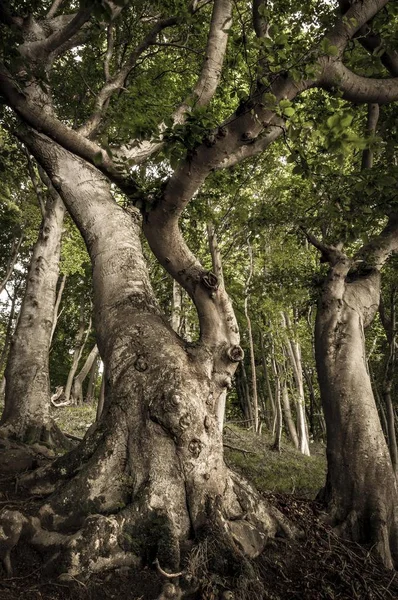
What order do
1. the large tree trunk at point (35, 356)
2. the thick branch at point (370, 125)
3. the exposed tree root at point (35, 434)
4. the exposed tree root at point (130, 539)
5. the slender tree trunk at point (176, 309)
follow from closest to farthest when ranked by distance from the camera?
the exposed tree root at point (130, 539)
the exposed tree root at point (35, 434)
the large tree trunk at point (35, 356)
the thick branch at point (370, 125)
the slender tree trunk at point (176, 309)

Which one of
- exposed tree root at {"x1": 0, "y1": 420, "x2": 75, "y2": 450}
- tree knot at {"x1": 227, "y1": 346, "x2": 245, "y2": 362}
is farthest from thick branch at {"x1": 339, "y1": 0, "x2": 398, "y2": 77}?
exposed tree root at {"x1": 0, "y1": 420, "x2": 75, "y2": 450}

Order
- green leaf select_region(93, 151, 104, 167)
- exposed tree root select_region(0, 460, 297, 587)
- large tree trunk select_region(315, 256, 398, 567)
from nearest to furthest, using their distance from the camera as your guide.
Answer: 1. exposed tree root select_region(0, 460, 297, 587)
2. green leaf select_region(93, 151, 104, 167)
3. large tree trunk select_region(315, 256, 398, 567)

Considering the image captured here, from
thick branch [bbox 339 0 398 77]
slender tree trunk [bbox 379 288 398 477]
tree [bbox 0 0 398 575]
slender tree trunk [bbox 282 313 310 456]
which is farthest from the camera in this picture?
slender tree trunk [bbox 282 313 310 456]

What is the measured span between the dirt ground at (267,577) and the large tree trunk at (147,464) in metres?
0.12

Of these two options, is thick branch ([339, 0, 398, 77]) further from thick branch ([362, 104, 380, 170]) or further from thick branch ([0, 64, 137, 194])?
thick branch ([0, 64, 137, 194])

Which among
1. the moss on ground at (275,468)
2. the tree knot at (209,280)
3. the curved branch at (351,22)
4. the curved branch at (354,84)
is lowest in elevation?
the moss on ground at (275,468)

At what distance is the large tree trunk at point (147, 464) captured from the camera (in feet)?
8.61

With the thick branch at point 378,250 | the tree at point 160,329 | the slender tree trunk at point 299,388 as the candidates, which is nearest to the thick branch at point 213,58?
the tree at point 160,329

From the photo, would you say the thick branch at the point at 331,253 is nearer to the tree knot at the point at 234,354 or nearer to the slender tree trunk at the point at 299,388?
the tree knot at the point at 234,354

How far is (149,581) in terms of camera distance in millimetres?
2445

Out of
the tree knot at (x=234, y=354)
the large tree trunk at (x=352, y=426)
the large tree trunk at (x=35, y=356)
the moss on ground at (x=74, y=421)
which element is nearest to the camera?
the tree knot at (x=234, y=354)

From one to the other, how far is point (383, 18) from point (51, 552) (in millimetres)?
6346

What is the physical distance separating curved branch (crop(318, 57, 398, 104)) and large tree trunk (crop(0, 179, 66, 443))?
20.0 ft

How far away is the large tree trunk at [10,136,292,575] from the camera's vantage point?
2.62m
